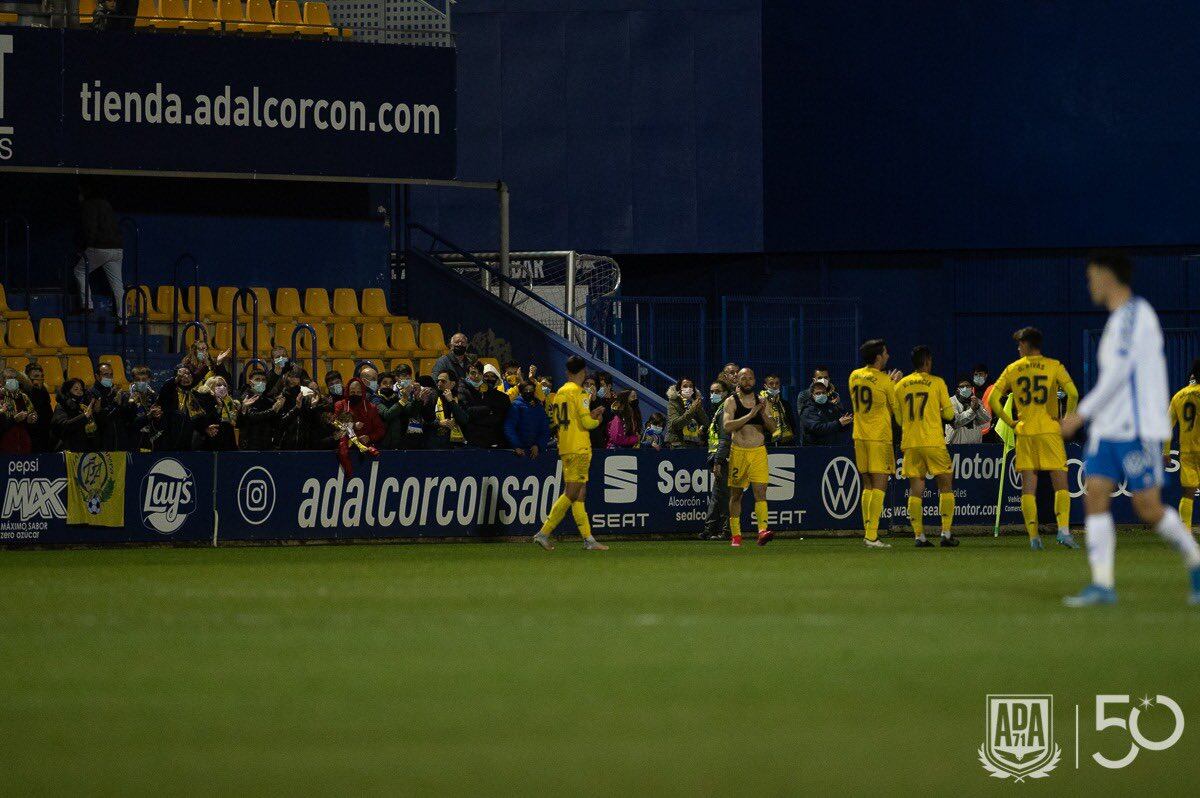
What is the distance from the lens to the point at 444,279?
107 ft

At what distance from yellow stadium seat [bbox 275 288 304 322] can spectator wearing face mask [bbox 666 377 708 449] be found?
8.15m

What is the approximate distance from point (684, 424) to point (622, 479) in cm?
136

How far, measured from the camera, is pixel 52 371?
26.0 metres

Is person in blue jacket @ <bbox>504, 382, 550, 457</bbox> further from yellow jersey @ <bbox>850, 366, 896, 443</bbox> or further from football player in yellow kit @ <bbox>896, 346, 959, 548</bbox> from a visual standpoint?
football player in yellow kit @ <bbox>896, 346, 959, 548</bbox>

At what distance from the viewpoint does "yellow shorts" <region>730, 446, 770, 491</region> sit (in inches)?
809

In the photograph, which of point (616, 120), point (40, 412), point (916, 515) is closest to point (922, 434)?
point (916, 515)

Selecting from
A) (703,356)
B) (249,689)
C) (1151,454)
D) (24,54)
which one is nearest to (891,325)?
(703,356)

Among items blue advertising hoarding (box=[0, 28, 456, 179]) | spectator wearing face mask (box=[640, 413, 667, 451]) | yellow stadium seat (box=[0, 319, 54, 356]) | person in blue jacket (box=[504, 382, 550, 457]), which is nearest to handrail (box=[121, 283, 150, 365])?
yellow stadium seat (box=[0, 319, 54, 356])

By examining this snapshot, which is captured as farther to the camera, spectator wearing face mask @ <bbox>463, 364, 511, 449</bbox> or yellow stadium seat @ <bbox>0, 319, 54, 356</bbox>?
yellow stadium seat @ <bbox>0, 319, 54, 356</bbox>

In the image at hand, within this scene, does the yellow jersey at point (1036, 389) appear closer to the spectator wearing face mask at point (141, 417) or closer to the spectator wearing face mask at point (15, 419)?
the spectator wearing face mask at point (141, 417)

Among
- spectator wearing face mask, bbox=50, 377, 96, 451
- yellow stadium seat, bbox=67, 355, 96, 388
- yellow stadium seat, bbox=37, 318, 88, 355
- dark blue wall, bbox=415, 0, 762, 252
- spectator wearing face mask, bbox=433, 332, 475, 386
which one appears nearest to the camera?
spectator wearing face mask, bbox=50, 377, 96, 451

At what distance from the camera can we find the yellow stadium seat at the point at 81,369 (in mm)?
26156

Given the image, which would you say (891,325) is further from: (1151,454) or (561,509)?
(1151,454)

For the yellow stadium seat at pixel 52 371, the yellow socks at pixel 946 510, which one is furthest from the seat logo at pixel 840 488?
the yellow stadium seat at pixel 52 371
